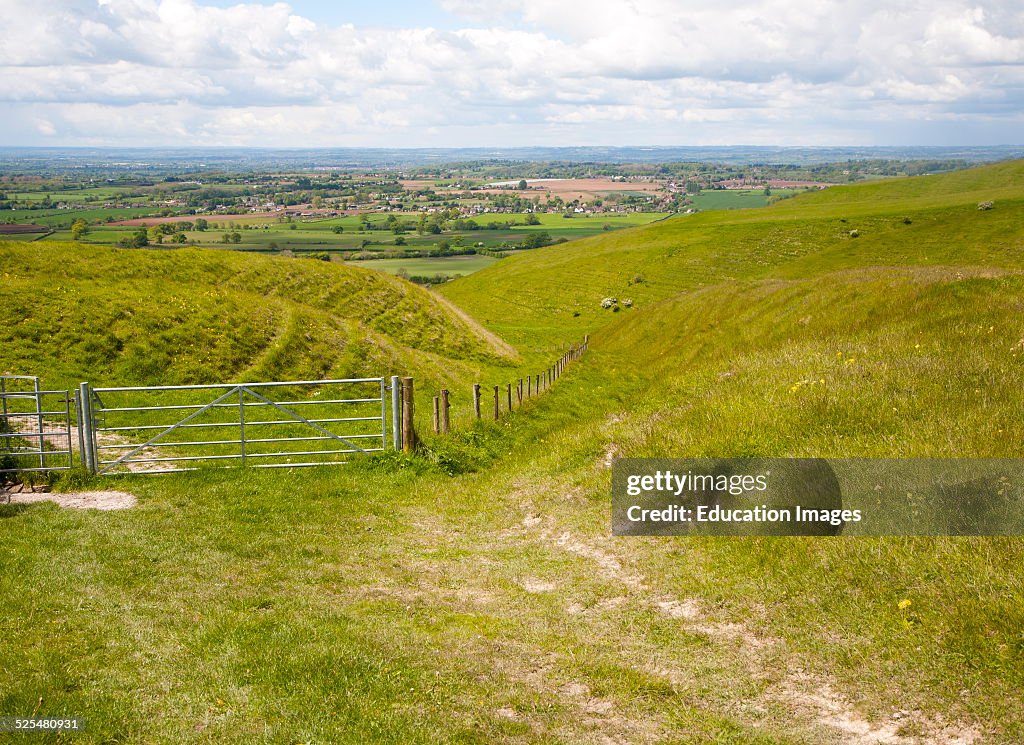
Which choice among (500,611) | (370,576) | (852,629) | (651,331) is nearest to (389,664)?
(500,611)

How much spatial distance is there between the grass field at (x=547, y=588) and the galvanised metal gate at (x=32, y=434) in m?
1.21

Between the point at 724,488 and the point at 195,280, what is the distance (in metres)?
34.3

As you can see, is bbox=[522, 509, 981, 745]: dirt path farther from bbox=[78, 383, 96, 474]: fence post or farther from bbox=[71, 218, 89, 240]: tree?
bbox=[71, 218, 89, 240]: tree

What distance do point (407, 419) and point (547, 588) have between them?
843cm

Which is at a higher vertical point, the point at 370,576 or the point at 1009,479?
the point at 1009,479

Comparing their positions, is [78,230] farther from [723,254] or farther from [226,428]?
[226,428]

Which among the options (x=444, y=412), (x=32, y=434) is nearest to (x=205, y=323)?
(x=444, y=412)

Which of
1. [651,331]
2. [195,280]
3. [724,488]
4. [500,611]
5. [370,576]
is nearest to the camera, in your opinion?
[500,611]

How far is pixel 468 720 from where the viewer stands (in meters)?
7.71

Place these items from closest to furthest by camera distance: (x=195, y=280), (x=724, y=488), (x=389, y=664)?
(x=389, y=664)
(x=724, y=488)
(x=195, y=280)

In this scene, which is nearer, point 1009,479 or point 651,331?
point 1009,479

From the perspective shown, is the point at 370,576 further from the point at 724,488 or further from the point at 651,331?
the point at 651,331

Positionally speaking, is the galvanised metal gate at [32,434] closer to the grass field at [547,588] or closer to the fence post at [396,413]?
the grass field at [547,588]

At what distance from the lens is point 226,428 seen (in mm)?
25047
